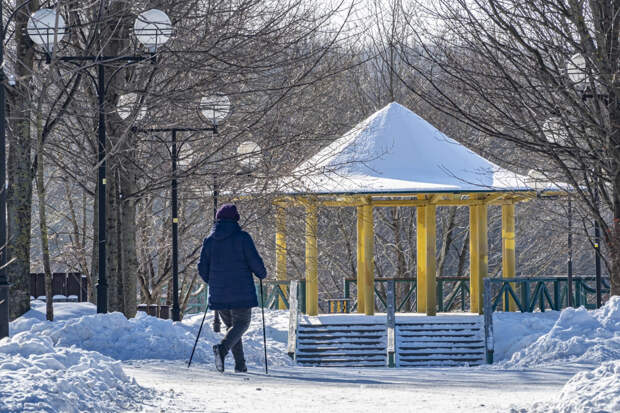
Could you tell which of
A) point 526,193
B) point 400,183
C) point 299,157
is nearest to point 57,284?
point 299,157

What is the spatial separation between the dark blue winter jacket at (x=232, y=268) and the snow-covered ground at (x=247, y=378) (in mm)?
795

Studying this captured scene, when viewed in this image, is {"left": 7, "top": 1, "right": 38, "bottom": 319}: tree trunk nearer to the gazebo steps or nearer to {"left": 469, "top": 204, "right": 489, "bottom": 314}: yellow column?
the gazebo steps

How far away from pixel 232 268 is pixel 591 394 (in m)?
4.35

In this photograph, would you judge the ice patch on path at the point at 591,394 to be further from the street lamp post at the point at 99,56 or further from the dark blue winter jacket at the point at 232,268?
the street lamp post at the point at 99,56

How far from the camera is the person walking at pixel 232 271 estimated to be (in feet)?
33.1

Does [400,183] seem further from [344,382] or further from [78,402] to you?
[78,402]

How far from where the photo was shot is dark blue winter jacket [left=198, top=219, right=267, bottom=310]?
1010 cm

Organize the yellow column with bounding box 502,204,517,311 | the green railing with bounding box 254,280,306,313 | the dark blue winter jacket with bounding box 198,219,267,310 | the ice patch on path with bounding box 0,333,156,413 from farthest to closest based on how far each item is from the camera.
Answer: the green railing with bounding box 254,280,306,313 → the yellow column with bounding box 502,204,517,311 → the dark blue winter jacket with bounding box 198,219,267,310 → the ice patch on path with bounding box 0,333,156,413

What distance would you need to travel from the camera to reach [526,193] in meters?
20.4

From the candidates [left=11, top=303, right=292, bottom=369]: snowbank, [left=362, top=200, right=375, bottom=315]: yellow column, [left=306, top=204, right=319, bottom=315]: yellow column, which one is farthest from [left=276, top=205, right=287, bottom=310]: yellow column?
[left=11, top=303, right=292, bottom=369]: snowbank

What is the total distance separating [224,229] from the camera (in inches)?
402

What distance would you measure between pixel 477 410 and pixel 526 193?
13259mm

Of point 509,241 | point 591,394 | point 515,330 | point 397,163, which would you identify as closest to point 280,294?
point 397,163

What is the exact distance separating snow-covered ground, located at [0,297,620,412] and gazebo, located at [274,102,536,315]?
6193 millimetres
